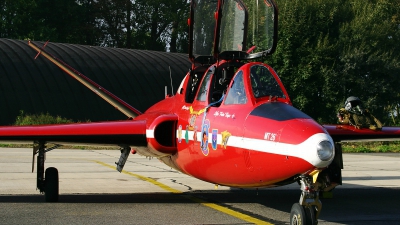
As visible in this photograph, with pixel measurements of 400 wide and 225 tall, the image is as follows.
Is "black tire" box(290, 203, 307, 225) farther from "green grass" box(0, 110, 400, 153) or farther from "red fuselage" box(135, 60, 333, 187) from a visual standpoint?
"green grass" box(0, 110, 400, 153)

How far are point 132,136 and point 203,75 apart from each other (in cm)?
176

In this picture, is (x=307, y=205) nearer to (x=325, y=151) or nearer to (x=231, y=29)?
(x=325, y=151)

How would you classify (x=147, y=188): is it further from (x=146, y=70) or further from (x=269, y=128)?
(x=146, y=70)

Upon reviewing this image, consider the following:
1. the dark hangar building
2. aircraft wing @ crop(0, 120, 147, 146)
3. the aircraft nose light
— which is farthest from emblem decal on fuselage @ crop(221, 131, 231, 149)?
the dark hangar building

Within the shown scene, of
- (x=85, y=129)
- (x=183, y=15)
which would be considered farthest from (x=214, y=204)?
(x=183, y=15)

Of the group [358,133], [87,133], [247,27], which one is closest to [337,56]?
[358,133]

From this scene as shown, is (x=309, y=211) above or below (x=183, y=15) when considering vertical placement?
below

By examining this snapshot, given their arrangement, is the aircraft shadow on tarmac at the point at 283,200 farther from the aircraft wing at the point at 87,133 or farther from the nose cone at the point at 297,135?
the nose cone at the point at 297,135

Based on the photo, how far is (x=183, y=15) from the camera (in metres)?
80.6

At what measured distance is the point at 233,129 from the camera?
928 cm

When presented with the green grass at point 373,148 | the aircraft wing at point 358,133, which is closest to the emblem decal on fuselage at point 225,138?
the aircraft wing at point 358,133

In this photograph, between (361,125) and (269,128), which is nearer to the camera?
(269,128)

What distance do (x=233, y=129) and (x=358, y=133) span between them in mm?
3878

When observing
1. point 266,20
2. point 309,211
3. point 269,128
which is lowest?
point 309,211
